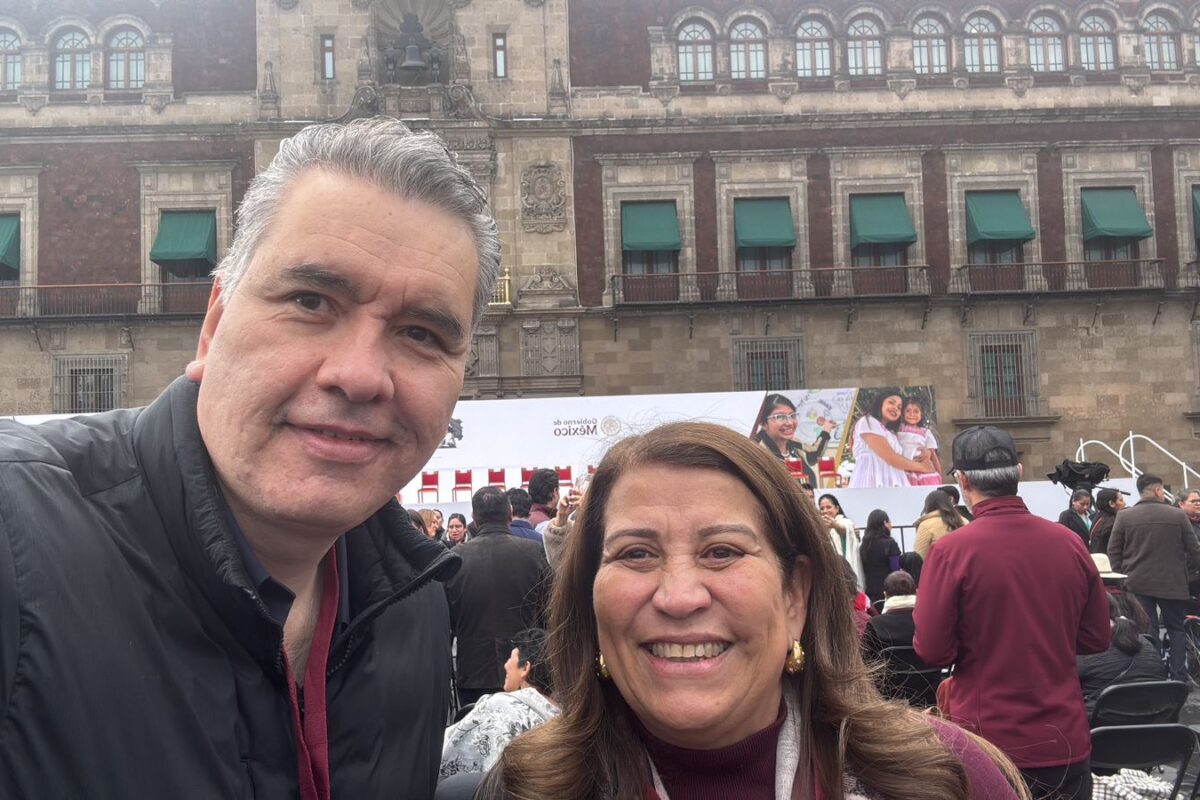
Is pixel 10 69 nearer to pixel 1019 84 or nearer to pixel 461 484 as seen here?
pixel 461 484

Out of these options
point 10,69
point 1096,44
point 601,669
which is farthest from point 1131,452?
point 10,69

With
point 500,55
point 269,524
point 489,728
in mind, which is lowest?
point 489,728

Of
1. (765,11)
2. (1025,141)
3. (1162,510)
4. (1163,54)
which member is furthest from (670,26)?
(1162,510)

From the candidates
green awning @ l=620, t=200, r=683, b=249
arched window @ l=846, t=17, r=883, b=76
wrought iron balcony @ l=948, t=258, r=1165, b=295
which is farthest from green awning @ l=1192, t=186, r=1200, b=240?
green awning @ l=620, t=200, r=683, b=249

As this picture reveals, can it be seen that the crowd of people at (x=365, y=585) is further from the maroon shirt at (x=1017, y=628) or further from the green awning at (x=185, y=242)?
the green awning at (x=185, y=242)

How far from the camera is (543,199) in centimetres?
2455

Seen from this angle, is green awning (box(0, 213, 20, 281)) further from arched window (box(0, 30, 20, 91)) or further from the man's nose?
the man's nose

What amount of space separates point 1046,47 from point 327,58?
18.5 meters

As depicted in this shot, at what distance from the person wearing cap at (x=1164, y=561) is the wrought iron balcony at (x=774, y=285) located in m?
15.2

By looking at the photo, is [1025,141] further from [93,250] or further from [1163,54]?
[93,250]

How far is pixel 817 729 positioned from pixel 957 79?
1039 inches

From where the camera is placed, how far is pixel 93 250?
24.8 metres

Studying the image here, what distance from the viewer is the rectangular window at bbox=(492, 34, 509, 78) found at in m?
24.8

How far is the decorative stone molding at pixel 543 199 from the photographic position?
24516 millimetres
